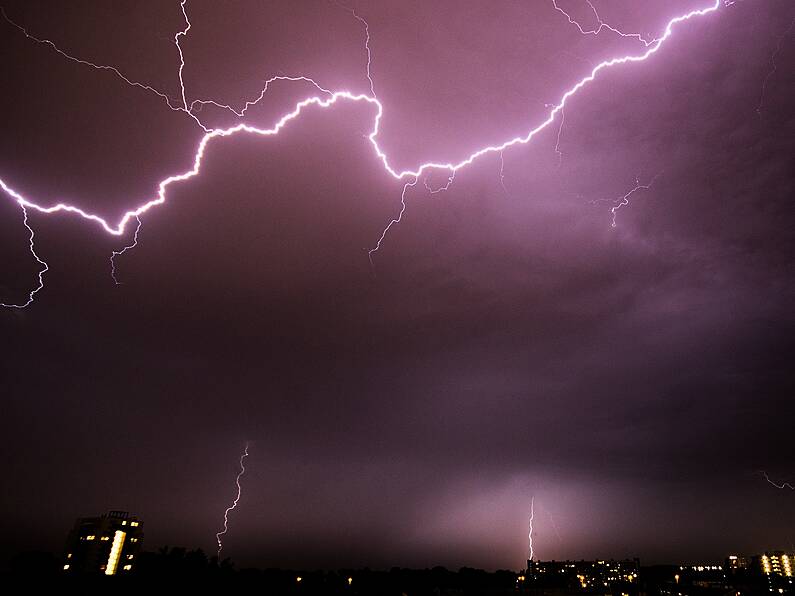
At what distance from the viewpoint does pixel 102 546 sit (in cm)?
3103

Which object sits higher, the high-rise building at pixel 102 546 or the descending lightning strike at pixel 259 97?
the descending lightning strike at pixel 259 97

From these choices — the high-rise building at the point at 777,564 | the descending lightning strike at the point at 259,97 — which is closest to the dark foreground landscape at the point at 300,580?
the high-rise building at the point at 777,564

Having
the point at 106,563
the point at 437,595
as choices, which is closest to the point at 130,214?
the point at 437,595

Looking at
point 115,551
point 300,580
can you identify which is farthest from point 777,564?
point 115,551

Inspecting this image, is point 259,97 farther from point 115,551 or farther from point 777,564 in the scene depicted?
point 777,564

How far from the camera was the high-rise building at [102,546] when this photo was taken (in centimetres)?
3058

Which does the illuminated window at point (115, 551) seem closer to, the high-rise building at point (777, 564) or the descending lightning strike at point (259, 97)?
the descending lightning strike at point (259, 97)

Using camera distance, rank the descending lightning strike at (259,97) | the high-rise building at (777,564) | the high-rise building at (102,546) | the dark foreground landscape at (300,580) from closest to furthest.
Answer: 1. the descending lightning strike at (259,97)
2. the dark foreground landscape at (300,580)
3. the high-rise building at (102,546)
4. the high-rise building at (777,564)

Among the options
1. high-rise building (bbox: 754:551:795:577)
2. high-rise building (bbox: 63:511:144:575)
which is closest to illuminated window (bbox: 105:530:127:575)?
high-rise building (bbox: 63:511:144:575)

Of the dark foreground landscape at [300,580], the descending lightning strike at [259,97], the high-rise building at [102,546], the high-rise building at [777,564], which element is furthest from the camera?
the high-rise building at [777,564]

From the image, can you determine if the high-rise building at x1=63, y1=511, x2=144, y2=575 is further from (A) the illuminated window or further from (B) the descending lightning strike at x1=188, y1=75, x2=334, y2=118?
(B) the descending lightning strike at x1=188, y1=75, x2=334, y2=118

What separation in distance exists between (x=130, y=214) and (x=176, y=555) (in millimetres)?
29256

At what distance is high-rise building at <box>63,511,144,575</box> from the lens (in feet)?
100

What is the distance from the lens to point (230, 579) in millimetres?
25844
